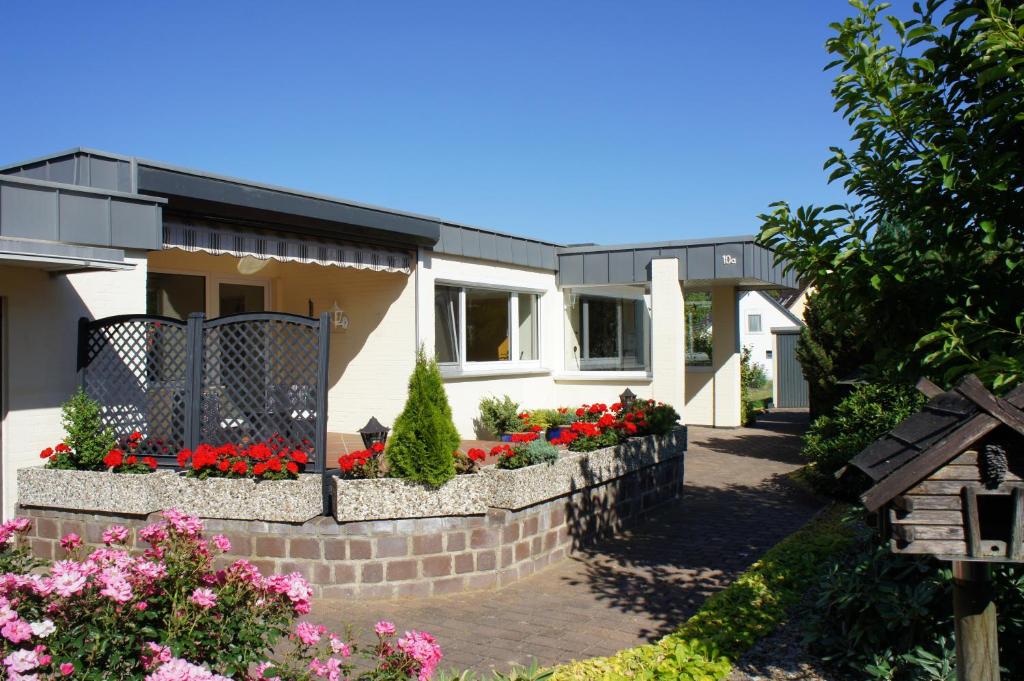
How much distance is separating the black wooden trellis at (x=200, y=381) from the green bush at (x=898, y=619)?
3.98 m

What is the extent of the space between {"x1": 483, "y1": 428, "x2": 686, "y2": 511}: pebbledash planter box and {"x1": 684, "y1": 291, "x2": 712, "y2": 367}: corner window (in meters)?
9.10

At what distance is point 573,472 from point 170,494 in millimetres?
3491

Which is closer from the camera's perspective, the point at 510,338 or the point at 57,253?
the point at 57,253

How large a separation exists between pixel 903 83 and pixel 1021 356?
1.80 meters

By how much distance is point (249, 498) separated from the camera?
21.0 ft

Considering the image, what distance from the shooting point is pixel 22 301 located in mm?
7074

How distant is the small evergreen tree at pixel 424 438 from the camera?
6398 mm

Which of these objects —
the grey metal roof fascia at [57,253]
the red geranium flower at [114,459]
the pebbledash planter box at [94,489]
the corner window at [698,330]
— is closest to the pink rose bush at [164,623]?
the pebbledash planter box at [94,489]

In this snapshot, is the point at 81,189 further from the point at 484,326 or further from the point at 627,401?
the point at 484,326

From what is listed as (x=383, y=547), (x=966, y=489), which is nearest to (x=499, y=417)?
(x=383, y=547)

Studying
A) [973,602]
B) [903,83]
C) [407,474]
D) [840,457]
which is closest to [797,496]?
[840,457]

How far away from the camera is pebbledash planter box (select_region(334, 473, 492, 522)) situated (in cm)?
631

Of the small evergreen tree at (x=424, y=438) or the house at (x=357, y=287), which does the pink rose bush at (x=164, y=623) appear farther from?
the house at (x=357, y=287)

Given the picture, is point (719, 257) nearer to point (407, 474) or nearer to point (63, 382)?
point (407, 474)
